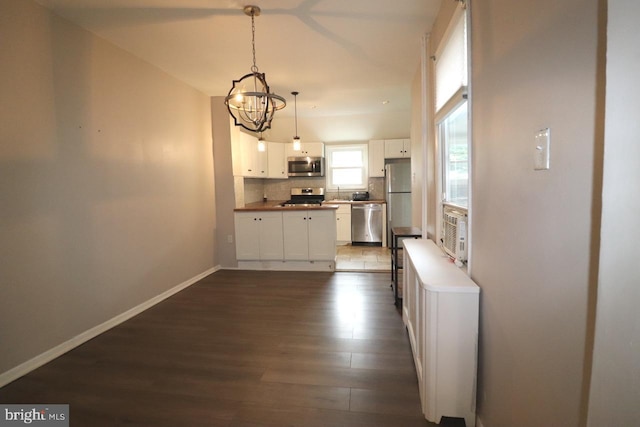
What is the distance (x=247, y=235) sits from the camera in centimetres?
434

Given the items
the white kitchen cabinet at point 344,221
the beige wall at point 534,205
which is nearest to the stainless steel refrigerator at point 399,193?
the white kitchen cabinet at point 344,221

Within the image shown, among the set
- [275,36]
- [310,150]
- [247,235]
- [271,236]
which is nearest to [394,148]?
A: [310,150]

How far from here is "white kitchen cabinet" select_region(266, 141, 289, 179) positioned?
5.85m

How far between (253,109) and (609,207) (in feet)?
6.82

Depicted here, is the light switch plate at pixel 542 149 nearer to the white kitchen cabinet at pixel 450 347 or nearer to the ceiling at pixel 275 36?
the white kitchen cabinet at pixel 450 347

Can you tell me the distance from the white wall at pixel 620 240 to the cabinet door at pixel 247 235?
157 inches

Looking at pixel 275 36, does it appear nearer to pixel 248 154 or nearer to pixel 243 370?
pixel 248 154

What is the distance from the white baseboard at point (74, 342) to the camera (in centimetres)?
188

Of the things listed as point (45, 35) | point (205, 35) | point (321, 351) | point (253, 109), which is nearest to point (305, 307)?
point (321, 351)

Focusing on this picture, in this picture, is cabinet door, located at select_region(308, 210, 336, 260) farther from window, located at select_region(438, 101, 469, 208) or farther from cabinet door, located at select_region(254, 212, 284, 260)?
window, located at select_region(438, 101, 469, 208)

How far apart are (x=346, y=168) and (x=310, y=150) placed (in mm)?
878

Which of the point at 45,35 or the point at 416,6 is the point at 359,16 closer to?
the point at 416,6

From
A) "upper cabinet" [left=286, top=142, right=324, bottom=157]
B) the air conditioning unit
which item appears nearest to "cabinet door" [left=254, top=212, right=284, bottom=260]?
"upper cabinet" [left=286, top=142, right=324, bottom=157]

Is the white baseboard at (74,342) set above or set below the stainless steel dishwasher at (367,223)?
below
